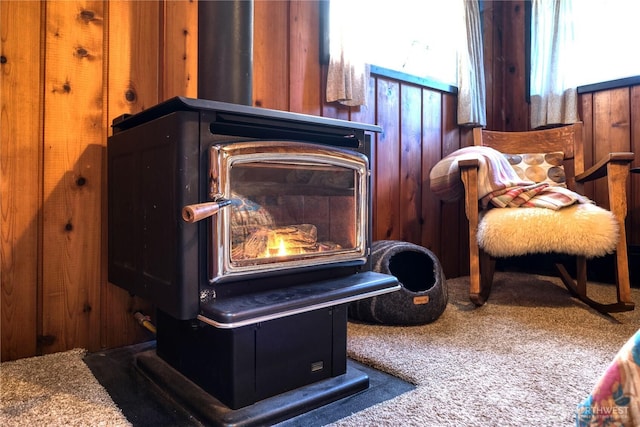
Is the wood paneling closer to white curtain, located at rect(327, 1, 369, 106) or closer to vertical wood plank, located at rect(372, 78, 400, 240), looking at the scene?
vertical wood plank, located at rect(372, 78, 400, 240)

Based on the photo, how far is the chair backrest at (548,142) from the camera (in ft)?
6.79

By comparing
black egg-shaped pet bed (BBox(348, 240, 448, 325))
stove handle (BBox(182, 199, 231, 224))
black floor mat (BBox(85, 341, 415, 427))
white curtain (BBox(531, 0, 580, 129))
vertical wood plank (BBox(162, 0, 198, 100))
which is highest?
white curtain (BBox(531, 0, 580, 129))

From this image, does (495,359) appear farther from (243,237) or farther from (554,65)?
(554,65)

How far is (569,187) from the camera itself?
2127mm

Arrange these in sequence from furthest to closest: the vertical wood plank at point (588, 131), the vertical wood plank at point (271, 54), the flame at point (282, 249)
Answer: the vertical wood plank at point (588, 131) → the vertical wood plank at point (271, 54) → the flame at point (282, 249)

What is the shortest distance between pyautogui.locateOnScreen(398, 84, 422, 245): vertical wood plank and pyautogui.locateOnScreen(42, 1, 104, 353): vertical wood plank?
1.38 m

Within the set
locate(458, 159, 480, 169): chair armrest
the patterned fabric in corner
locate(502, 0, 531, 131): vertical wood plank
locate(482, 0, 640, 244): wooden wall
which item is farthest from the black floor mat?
locate(502, 0, 531, 131): vertical wood plank

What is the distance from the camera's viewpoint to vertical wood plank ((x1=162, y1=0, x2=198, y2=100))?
4.65 ft

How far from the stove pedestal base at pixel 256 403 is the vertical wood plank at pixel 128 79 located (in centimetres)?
25

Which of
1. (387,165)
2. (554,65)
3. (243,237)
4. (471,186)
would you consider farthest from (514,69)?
(243,237)

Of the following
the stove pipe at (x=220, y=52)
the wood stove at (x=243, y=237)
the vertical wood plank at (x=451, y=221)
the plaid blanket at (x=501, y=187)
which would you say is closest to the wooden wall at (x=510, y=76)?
the vertical wood plank at (x=451, y=221)

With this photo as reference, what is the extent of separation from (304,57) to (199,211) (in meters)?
1.16

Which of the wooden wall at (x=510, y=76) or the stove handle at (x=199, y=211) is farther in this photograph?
the wooden wall at (x=510, y=76)

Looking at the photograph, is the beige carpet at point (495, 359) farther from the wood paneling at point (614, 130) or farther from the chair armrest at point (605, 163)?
the wood paneling at point (614, 130)
